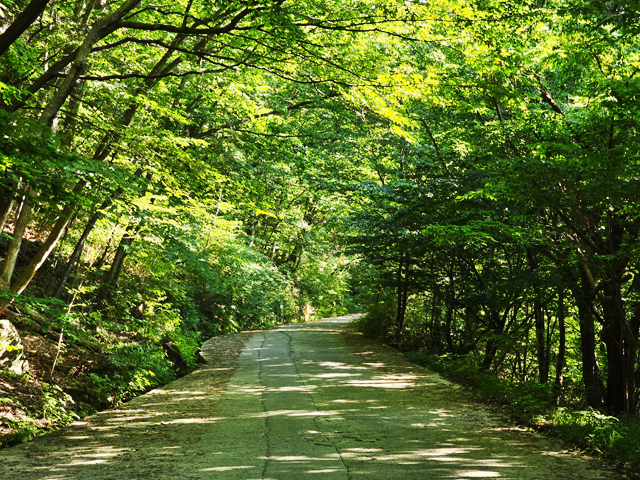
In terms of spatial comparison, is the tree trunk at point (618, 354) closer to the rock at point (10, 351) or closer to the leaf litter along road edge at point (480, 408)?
the leaf litter along road edge at point (480, 408)

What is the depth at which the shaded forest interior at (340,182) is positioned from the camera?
19.0ft

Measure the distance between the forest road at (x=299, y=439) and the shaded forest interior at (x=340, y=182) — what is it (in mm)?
806

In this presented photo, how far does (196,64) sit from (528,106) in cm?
644

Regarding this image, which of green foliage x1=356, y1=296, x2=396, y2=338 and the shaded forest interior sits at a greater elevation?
the shaded forest interior

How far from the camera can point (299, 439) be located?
545 cm

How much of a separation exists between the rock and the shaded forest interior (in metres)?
0.04

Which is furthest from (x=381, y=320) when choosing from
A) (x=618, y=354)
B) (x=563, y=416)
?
(x=563, y=416)

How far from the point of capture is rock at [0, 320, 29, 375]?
6.75 m

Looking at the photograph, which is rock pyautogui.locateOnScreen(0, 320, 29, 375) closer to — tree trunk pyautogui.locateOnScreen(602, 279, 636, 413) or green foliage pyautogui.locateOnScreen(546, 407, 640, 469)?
green foliage pyautogui.locateOnScreen(546, 407, 640, 469)

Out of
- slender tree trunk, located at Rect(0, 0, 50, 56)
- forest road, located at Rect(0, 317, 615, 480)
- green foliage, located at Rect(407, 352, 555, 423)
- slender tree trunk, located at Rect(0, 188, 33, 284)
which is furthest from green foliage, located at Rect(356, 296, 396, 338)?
slender tree trunk, located at Rect(0, 0, 50, 56)

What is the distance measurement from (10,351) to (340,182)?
969cm

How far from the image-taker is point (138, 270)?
13148 millimetres

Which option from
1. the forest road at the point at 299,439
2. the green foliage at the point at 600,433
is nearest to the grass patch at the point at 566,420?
the green foliage at the point at 600,433

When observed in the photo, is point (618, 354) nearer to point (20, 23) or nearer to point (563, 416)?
point (563, 416)
